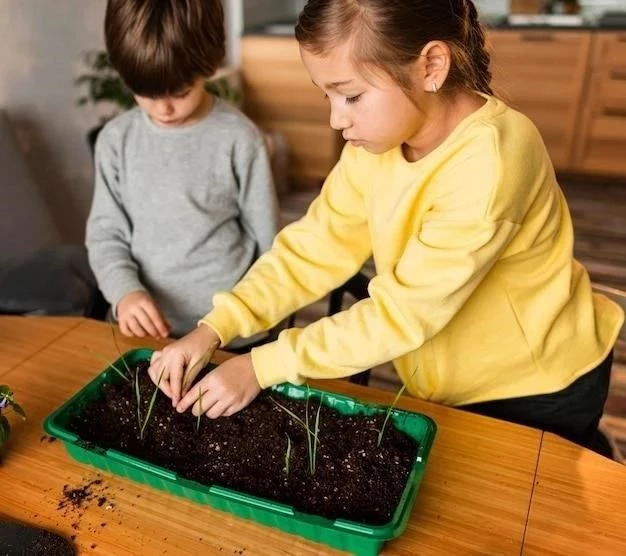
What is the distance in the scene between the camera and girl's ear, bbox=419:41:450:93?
774 mm

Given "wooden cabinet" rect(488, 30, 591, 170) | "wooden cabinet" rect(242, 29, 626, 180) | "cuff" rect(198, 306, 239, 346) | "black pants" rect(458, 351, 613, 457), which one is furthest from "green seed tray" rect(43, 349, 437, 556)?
"wooden cabinet" rect(488, 30, 591, 170)

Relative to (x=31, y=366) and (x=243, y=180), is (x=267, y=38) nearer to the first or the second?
(x=243, y=180)

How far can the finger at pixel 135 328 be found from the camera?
1.11 metres

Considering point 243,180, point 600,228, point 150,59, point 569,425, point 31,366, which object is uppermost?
point 150,59

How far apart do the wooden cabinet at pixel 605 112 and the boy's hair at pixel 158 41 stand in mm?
3157

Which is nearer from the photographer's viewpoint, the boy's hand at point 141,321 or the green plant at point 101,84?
the boy's hand at point 141,321

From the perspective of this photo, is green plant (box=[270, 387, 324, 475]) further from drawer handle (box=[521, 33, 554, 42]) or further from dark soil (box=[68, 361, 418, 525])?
drawer handle (box=[521, 33, 554, 42])

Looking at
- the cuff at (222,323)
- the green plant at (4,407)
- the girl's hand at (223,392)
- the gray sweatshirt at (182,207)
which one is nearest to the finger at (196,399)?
the girl's hand at (223,392)

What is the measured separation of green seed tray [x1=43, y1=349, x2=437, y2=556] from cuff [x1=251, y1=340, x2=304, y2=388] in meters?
0.03

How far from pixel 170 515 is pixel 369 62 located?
58 cm

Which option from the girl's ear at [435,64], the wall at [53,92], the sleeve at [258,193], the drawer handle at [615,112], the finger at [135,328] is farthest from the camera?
the drawer handle at [615,112]

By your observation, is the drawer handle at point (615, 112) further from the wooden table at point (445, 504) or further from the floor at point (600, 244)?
the wooden table at point (445, 504)

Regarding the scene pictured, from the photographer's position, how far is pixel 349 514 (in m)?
0.69

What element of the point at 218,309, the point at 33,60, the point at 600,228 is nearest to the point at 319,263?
the point at 218,309
